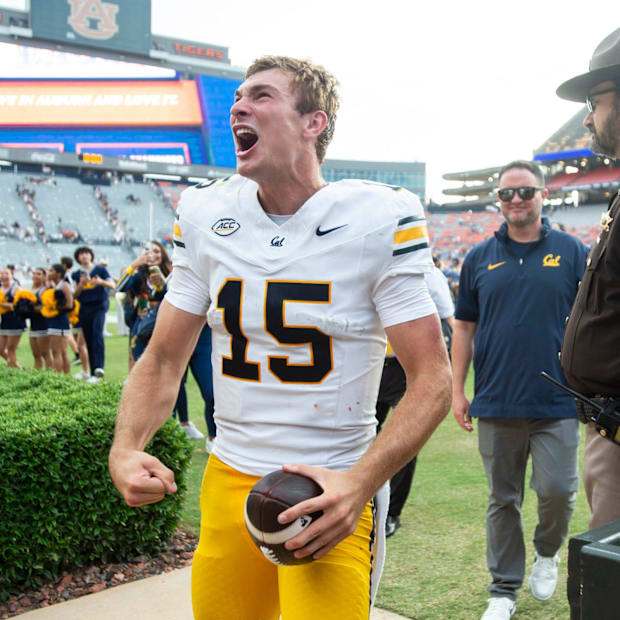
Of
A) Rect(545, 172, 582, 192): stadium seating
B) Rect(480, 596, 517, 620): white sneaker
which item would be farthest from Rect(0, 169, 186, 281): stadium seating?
Rect(480, 596, 517, 620): white sneaker

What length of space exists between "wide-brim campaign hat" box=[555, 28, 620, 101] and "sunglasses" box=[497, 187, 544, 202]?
1289mm

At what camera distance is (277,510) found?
66.0 inches

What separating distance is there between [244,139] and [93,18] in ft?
202

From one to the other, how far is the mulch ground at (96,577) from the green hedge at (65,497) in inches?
1.9

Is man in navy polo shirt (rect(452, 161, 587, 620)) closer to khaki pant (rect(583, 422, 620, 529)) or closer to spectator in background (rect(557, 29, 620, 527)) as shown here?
khaki pant (rect(583, 422, 620, 529))

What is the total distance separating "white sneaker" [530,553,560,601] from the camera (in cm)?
393

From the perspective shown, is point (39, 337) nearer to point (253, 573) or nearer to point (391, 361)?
point (391, 361)

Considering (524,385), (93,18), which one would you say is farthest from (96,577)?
(93,18)

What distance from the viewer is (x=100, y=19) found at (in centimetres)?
5762

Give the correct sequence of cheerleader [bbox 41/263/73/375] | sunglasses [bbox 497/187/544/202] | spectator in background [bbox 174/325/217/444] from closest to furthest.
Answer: sunglasses [bbox 497/187/544/202] < spectator in background [bbox 174/325/217/444] < cheerleader [bbox 41/263/73/375]

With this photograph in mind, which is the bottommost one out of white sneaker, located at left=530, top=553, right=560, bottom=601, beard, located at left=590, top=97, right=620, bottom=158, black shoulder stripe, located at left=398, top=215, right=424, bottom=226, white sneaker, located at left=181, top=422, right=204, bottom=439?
white sneaker, located at left=181, top=422, right=204, bottom=439

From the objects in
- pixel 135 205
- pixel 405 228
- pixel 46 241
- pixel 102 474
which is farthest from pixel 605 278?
pixel 135 205

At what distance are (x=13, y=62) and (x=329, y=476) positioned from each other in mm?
62708

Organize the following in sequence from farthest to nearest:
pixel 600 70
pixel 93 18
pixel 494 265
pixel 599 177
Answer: pixel 599 177 → pixel 93 18 → pixel 494 265 → pixel 600 70
